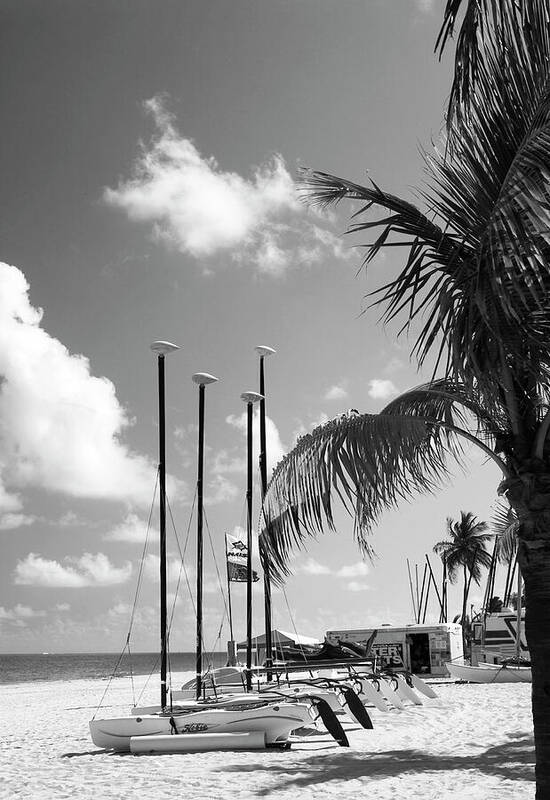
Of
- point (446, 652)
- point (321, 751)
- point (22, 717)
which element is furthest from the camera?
point (446, 652)

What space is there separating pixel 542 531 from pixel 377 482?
210 centimetres

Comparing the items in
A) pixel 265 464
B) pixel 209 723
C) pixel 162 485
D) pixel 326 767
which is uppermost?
pixel 265 464

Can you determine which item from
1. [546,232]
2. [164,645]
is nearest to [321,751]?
[164,645]

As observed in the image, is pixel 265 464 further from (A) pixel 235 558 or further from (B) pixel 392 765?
(B) pixel 392 765

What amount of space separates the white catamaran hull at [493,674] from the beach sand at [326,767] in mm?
10567

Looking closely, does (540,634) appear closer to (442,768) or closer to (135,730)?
(442,768)

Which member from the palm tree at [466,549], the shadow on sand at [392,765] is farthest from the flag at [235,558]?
the palm tree at [466,549]

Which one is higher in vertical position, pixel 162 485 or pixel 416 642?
pixel 162 485

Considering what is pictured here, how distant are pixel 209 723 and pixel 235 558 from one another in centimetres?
951

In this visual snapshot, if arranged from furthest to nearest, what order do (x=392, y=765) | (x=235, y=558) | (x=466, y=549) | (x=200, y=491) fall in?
(x=466, y=549) → (x=235, y=558) → (x=200, y=491) → (x=392, y=765)

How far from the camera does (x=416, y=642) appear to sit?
1222 inches

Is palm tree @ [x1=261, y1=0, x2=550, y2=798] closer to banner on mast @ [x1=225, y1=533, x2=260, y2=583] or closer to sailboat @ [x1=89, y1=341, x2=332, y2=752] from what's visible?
sailboat @ [x1=89, y1=341, x2=332, y2=752]

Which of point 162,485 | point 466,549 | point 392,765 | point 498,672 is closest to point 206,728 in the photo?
point 392,765

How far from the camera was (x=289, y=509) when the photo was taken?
7613 millimetres
